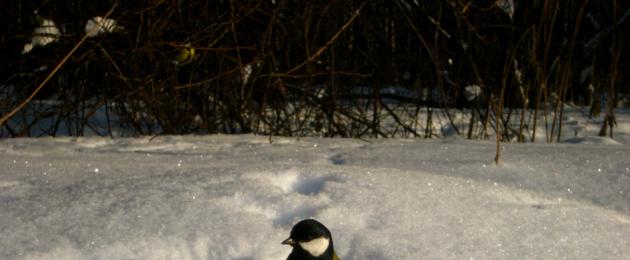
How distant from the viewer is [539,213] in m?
2.63

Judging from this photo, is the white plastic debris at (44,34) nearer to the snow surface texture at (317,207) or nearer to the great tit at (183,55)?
the great tit at (183,55)

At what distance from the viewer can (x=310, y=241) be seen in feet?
6.87

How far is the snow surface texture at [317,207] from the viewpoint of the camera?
92.5 inches

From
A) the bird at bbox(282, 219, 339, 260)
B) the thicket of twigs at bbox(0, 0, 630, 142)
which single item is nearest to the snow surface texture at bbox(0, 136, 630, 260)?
the bird at bbox(282, 219, 339, 260)

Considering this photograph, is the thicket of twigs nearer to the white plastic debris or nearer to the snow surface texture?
the white plastic debris

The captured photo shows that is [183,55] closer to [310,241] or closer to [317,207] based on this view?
[317,207]

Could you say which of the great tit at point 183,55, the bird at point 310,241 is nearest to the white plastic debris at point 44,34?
the great tit at point 183,55

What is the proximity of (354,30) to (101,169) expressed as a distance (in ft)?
9.28

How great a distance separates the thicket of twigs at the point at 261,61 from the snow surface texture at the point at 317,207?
1166mm

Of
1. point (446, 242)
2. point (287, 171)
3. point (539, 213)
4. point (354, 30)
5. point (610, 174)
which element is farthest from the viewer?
point (354, 30)

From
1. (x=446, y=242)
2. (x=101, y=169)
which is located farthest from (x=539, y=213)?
(x=101, y=169)

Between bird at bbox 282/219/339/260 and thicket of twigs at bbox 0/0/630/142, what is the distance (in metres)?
2.19

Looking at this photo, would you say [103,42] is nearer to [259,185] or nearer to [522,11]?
[259,185]

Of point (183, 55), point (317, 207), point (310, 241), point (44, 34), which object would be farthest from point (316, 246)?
point (44, 34)
